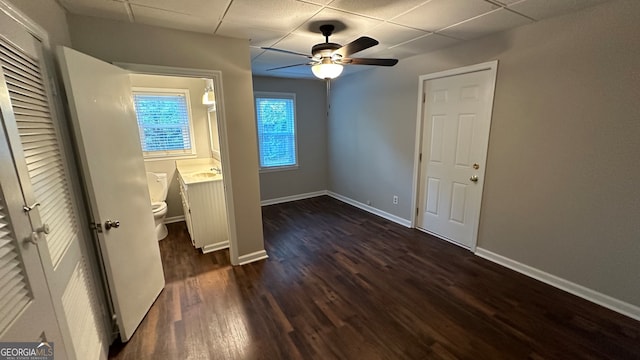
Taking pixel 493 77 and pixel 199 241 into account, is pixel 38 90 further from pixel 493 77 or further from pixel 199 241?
pixel 493 77

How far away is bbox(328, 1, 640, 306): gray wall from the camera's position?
1.95 m

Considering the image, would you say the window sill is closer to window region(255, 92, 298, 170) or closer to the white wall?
window region(255, 92, 298, 170)

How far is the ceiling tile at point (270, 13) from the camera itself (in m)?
1.81

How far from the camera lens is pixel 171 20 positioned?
2062 millimetres

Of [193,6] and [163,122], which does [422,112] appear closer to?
[193,6]

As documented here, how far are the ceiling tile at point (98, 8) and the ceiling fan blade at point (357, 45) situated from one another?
1594 millimetres

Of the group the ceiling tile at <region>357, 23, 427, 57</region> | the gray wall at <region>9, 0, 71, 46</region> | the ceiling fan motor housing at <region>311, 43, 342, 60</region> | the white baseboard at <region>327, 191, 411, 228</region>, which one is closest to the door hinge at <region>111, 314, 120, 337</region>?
the gray wall at <region>9, 0, 71, 46</region>

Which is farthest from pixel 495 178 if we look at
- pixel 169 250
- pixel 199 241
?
pixel 169 250

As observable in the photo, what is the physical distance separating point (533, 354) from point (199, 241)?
3301 millimetres

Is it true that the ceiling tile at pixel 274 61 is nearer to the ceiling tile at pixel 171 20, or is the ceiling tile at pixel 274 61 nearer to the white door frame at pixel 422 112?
the ceiling tile at pixel 171 20

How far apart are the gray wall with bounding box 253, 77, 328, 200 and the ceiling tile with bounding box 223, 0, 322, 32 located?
2721 mm

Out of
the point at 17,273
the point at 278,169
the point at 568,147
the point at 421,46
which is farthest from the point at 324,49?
the point at 278,169

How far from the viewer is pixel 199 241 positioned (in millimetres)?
3164

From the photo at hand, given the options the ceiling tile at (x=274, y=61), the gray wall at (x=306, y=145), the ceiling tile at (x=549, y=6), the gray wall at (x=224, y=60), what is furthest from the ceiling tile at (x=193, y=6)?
the gray wall at (x=306, y=145)
